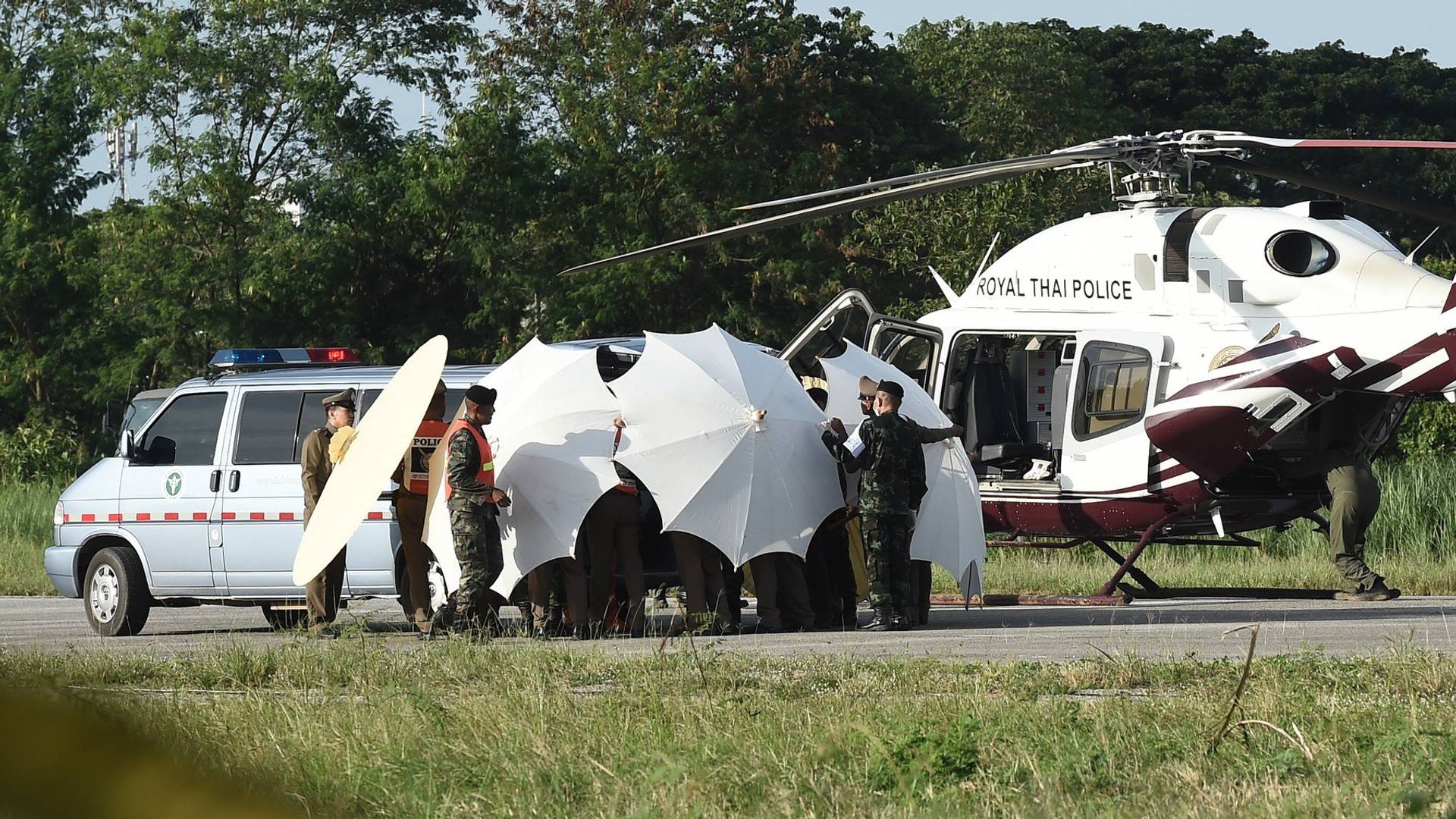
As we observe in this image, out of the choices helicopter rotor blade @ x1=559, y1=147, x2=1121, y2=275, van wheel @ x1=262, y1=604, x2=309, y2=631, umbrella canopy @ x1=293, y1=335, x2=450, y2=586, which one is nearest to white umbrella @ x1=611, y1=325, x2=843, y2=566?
umbrella canopy @ x1=293, y1=335, x2=450, y2=586

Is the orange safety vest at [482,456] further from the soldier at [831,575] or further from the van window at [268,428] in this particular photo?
the soldier at [831,575]

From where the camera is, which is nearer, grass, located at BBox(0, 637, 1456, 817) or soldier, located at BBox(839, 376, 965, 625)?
grass, located at BBox(0, 637, 1456, 817)

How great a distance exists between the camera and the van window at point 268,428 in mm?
13656

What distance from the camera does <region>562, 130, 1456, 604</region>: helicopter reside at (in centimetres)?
1437

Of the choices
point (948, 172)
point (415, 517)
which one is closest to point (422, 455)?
point (415, 517)

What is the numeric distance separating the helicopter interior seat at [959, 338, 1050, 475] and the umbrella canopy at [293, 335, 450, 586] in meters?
6.36

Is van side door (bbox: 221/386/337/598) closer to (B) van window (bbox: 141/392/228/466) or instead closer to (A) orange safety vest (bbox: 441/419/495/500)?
(B) van window (bbox: 141/392/228/466)

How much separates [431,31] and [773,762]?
98.4 feet

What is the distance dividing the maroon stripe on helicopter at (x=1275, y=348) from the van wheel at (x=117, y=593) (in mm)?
9531

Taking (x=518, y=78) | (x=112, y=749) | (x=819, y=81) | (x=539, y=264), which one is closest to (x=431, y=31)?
(x=518, y=78)

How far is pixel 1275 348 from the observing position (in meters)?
14.7

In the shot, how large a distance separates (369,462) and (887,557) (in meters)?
3.86

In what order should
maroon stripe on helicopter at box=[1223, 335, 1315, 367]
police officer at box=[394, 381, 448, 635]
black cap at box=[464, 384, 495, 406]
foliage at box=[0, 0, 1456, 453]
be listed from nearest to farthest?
black cap at box=[464, 384, 495, 406] < police officer at box=[394, 381, 448, 635] < maroon stripe on helicopter at box=[1223, 335, 1315, 367] < foliage at box=[0, 0, 1456, 453]

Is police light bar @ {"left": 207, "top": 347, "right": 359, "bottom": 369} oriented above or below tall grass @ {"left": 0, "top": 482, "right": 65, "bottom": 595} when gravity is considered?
above
